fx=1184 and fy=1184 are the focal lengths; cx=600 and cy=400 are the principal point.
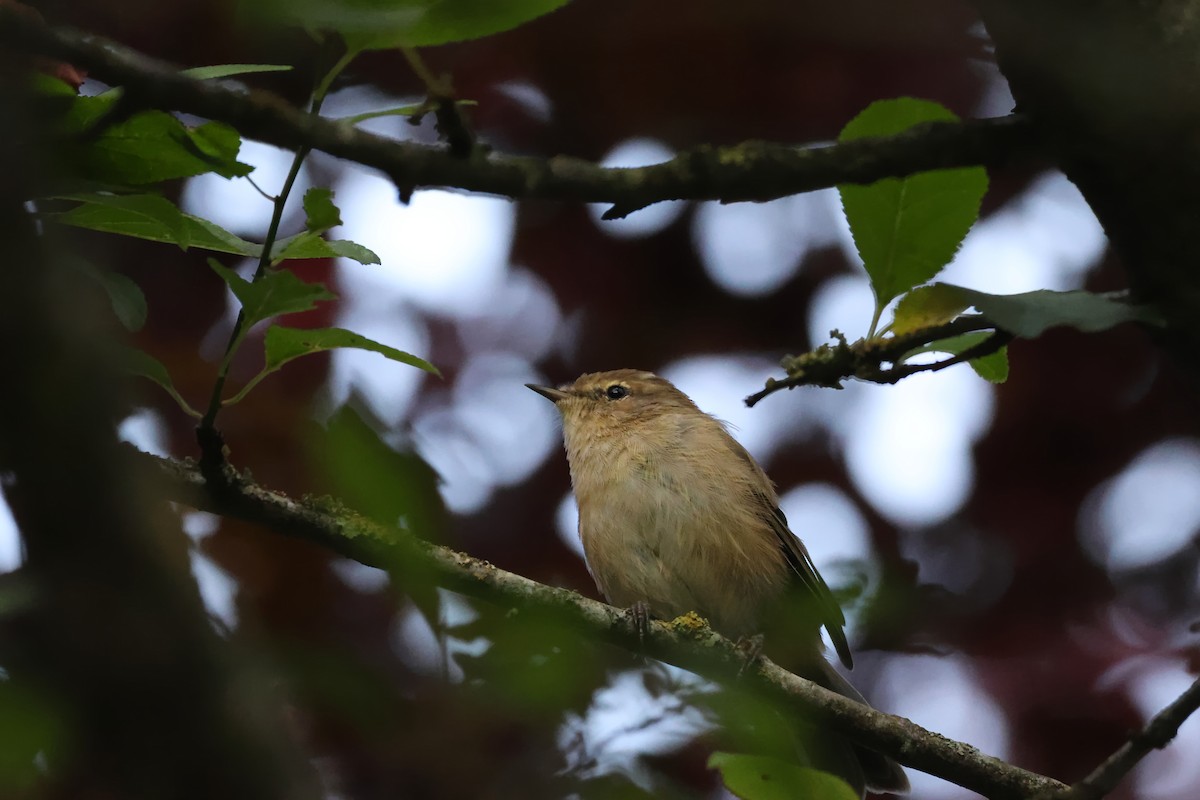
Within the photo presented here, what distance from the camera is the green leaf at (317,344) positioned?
2.28 meters

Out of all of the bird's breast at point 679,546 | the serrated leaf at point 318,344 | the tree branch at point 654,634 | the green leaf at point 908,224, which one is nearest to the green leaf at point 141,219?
the serrated leaf at point 318,344

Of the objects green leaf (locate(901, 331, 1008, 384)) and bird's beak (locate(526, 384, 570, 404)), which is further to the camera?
bird's beak (locate(526, 384, 570, 404))

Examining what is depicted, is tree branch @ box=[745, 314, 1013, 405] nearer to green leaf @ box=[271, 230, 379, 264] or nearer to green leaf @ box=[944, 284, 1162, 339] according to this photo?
green leaf @ box=[944, 284, 1162, 339]

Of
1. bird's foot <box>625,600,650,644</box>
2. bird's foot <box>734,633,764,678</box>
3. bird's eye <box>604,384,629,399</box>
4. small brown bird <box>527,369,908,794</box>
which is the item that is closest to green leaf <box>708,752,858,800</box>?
bird's foot <box>625,600,650,644</box>

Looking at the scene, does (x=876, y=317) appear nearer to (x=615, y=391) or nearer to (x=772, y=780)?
(x=772, y=780)

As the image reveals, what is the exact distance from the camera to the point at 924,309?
2.21 metres

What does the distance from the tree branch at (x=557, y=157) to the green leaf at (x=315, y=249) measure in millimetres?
598

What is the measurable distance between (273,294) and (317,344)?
238mm

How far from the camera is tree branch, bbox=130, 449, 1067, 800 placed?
2.31m

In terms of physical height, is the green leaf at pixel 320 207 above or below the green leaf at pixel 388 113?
below

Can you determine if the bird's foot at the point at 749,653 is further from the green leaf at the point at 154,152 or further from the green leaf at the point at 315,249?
the green leaf at the point at 154,152

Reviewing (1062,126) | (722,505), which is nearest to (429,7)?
(1062,126)

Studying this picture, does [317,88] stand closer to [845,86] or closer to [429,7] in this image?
[429,7]

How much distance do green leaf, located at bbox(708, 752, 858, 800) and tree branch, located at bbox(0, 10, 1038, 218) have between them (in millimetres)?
822
